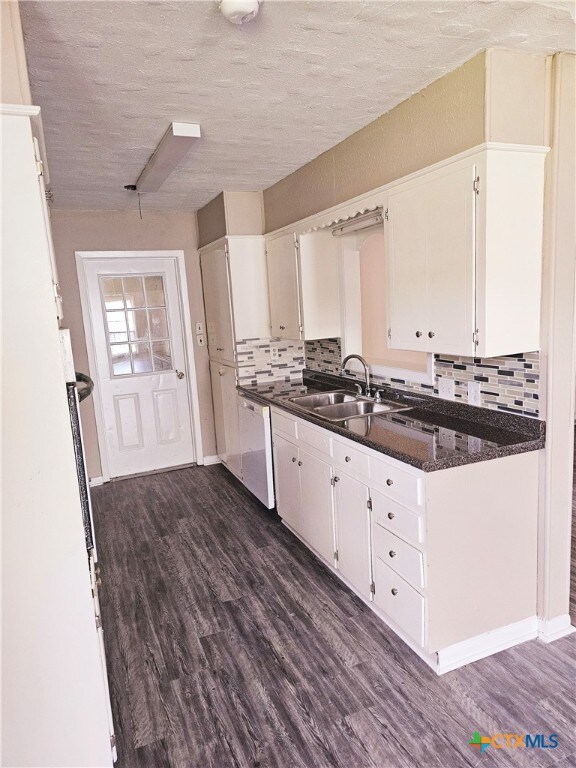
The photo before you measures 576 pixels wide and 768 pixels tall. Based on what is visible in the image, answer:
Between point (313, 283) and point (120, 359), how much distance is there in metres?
2.07

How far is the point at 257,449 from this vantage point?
369 cm

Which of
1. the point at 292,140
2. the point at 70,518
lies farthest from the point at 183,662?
the point at 292,140

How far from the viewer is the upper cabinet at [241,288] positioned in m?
3.96

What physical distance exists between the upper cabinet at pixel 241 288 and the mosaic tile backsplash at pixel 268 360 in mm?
78

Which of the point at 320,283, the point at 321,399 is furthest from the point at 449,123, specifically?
the point at 321,399

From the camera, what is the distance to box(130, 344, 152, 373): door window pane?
460 centimetres

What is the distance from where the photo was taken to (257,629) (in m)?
2.43

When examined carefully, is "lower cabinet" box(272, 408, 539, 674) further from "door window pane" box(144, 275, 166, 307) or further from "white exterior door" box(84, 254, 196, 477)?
"door window pane" box(144, 275, 166, 307)

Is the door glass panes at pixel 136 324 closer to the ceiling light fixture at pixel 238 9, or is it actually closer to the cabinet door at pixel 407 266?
the cabinet door at pixel 407 266

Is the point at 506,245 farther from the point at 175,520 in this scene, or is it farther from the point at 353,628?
the point at 175,520

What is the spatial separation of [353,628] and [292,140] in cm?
258

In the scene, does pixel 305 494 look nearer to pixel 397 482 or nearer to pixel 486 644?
pixel 397 482

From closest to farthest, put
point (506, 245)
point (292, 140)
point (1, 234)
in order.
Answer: point (1, 234), point (506, 245), point (292, 140)

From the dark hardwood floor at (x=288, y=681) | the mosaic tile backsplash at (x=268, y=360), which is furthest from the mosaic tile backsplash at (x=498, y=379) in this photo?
the mosaic tile backsplash at (x=268, y=360)
